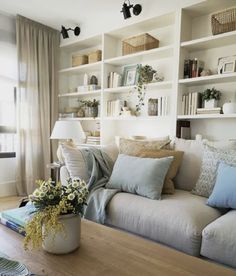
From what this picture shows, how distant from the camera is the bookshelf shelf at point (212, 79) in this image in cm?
255

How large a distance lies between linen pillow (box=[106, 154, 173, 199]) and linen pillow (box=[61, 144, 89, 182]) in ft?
0.84

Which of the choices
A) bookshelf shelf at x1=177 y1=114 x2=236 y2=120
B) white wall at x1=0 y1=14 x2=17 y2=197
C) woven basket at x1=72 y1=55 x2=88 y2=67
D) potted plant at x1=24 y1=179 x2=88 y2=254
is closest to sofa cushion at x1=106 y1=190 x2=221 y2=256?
potted plant at x1=24 y1=179 x2=88 y2=254

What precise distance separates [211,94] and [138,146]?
100 cm

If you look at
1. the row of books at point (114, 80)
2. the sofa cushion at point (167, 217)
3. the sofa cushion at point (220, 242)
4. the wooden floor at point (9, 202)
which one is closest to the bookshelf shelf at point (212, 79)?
the row of books at point (114, 80)

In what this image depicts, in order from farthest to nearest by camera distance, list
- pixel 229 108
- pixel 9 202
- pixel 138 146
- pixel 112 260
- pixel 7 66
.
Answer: pixel 7 66 → pixel 9 202 → pixel 229 108 → pixel 138 146 → pixel 112 260

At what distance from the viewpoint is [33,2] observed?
3.08m

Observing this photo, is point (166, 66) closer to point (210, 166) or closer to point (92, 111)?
point (92, 111)

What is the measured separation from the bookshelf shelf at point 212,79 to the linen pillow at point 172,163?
914mm

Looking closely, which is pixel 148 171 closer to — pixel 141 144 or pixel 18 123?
pixel 141 144

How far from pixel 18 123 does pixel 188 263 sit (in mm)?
3066

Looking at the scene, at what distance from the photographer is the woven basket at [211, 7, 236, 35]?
8.20 ft

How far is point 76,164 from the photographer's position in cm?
229

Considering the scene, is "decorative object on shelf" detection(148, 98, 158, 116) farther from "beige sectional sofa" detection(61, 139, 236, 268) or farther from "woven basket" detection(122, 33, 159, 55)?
"beige sectional sofa" detection(61, 139, 236, 268)

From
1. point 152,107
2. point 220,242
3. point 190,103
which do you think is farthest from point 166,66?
point 220,242
